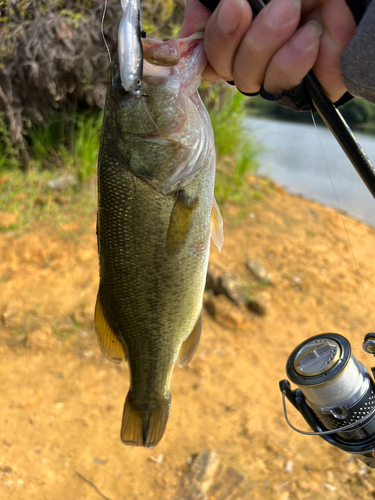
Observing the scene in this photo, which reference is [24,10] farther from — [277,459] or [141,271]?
[277,459]

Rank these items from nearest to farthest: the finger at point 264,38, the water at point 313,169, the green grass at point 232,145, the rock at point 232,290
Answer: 1. the finger at point 264,38
2. the rock at point 232,290
3. the green grass at point 232,145
4. the water at point 313,169

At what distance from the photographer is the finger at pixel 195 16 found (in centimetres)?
134

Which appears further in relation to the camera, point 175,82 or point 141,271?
point 141,271

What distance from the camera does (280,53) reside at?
3.69ft

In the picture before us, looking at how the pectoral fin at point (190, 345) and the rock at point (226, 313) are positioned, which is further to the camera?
the rock at point (226, 313)

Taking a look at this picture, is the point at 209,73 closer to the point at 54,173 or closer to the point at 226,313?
the point at 226,313

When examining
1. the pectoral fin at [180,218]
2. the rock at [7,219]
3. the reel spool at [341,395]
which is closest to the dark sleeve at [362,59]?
the pectoral fin at [180,218]

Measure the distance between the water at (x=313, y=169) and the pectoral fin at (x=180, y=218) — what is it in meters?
6.36

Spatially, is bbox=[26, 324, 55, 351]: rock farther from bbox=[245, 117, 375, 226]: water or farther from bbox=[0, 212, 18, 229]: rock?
bbox=[245, 117, 375, 226]: water

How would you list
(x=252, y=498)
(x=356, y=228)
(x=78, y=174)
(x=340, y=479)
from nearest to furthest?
(x=252, y=498), (x=340, y=479), (x=78, y=174), (x=356, y=228)

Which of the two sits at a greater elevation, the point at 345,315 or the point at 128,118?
the point at 128,118

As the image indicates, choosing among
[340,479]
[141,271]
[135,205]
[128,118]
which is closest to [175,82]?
[128,118]

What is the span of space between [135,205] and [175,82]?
1.41ft

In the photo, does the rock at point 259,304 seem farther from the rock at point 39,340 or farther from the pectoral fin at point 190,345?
the pectoral fin at point 190,345
